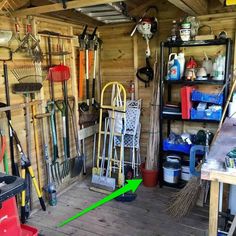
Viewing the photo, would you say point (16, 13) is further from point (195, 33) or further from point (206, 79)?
point (206, 79)

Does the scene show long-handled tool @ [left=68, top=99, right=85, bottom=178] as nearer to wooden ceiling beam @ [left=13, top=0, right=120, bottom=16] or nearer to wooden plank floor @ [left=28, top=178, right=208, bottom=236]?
wooden plank floor @ [left=28, top=178, right=208, bottom=236]

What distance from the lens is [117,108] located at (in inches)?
128

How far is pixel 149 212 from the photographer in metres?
2.84

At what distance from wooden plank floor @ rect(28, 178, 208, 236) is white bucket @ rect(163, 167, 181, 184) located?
0.16 m

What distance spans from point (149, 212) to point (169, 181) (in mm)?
581

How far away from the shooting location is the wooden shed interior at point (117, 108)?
2.56 meters

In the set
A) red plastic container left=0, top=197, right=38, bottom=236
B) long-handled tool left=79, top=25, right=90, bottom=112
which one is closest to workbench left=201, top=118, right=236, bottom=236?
red plastic container left=0, top=197, right=38, bottom=236

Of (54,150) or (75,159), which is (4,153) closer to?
(54,150)

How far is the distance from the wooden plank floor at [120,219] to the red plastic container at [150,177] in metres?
0.17

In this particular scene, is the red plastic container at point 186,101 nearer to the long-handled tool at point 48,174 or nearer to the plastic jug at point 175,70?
the plastic jug at point 175,70

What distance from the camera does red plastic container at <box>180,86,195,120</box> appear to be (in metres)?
2.95

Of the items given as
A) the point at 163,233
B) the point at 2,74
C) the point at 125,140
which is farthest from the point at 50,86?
the point at 163,233

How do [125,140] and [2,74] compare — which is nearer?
[2,74]
